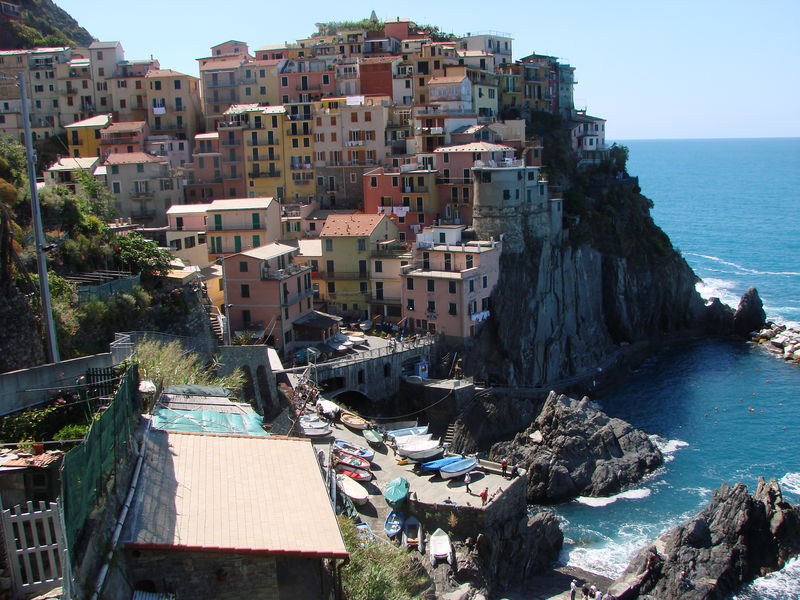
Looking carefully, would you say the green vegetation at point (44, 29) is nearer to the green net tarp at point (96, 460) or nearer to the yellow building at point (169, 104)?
the yellow building at point (169, 104)

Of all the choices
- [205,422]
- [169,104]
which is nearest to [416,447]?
[205,422]

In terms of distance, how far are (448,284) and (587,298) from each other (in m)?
19.9

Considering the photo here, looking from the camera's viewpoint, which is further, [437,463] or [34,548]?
[437,463]

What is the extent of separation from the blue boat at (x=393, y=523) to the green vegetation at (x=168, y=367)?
26.3ft

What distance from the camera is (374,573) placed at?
2270 cm

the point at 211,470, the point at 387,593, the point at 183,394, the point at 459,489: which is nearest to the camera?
the point at 211,470

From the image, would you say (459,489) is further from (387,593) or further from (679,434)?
(679,434)

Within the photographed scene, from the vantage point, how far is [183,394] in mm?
26719

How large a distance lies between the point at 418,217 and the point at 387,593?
164 feet

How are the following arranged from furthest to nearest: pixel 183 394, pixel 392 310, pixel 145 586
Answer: pixel 392 310 < pixel 183 394 < pixel 145 586

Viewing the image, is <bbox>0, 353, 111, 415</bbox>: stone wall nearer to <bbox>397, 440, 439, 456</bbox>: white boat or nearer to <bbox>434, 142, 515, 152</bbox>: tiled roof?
<bbox>397, 440, 439, 456</bbox>: white boat

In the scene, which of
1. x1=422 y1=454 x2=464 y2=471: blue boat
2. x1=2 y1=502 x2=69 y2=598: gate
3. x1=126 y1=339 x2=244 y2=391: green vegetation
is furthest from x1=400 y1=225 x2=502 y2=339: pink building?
x1=2 y1=502 x2=69 y2=598: gate

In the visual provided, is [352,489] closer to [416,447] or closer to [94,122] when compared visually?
[416,447]

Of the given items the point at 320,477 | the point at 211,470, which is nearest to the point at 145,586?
the point at 211,470
